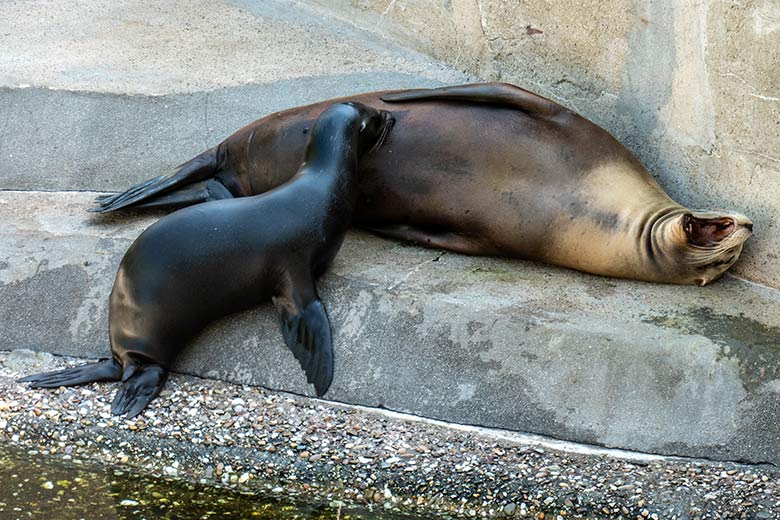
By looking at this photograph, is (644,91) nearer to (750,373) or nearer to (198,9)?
(750,373)

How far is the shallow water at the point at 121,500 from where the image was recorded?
3428 millimetres

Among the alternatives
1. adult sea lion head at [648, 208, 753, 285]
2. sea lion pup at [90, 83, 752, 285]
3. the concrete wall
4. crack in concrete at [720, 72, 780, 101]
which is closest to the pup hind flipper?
sea lion pup at [90, 83, 752, 285]

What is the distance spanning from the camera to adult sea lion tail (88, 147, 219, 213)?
15.8 feet

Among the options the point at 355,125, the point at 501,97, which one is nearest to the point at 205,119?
the point at 355,125

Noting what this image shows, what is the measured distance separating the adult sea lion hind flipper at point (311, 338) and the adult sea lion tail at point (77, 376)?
Result: 0.58m

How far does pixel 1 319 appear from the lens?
4.34 m

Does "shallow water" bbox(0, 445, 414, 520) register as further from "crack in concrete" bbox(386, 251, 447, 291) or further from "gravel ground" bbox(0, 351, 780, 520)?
"crack in concrete" bbox(386, 251, 447, 291)

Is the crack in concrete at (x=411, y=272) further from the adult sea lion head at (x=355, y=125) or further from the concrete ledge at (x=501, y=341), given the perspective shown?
the adult sea lion head at (x=355, y=125)

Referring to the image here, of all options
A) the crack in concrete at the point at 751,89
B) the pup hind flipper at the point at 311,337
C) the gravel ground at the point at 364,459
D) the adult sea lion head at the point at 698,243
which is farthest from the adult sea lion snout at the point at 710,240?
the pup hind flipper at the point at 311,337

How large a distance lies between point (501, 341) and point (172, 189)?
163 cm

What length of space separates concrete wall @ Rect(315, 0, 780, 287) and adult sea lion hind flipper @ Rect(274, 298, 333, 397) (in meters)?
1.55

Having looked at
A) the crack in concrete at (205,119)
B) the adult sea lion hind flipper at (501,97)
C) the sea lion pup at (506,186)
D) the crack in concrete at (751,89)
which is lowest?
the crack in concrete at (205,119)

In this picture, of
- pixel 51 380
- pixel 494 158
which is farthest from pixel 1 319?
pixel 494 158

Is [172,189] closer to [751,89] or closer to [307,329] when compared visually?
[307,329]
